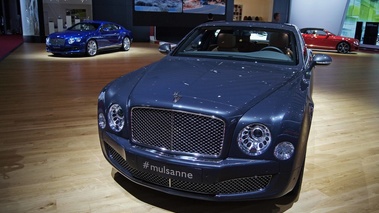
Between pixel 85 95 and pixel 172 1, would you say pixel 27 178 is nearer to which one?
pixel 85 95

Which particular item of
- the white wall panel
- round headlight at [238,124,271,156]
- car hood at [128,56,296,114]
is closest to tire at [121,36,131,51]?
car hood at [128,56,296,114]

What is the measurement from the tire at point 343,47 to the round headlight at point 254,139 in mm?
14519

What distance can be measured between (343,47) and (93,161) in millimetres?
14458

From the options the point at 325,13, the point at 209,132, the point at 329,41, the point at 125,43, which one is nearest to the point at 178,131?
the point at 209,132

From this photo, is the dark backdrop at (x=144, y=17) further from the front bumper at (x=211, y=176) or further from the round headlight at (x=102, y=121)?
the front bumper at (x=211, y=176)

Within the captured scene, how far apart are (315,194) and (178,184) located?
1161 millimetres

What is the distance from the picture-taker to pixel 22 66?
27.1 ft

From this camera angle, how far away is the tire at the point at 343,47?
584 inches

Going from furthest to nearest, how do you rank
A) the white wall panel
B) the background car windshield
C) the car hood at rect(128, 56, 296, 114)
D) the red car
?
the white wall panel → the red car → the background car windshield → the car hood at rect(128, 56, 296, 114)

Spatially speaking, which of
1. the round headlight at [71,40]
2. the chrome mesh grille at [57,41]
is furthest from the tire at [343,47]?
the chrome mesh grille at [57,41]

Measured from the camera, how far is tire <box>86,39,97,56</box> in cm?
1048

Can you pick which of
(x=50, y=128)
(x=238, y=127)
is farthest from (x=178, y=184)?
(x=50, y=128)

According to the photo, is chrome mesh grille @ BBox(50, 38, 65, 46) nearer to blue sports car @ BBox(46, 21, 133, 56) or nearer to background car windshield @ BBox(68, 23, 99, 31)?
blue sports car @ BBox(46, 21, 133, 56)

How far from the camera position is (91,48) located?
10672 mm
